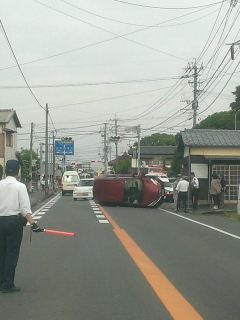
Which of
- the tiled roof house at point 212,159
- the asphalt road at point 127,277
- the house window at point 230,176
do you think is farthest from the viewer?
the house window at point 230,176

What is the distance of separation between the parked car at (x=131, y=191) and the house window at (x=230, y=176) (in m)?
4.50

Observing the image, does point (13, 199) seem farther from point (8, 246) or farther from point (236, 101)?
point (236, 101)

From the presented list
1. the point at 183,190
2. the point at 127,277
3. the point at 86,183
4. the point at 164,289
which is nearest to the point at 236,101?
the point at 86,183

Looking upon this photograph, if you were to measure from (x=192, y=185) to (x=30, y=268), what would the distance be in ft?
53.1

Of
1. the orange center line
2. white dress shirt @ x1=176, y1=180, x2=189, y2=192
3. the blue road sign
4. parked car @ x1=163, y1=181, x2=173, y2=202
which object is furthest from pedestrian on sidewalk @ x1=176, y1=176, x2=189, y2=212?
the blue road sign

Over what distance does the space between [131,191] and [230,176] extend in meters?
6.37

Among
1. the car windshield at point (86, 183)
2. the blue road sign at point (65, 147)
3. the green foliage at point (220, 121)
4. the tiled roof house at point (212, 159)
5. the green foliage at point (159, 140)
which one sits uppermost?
the green foliage at point (159, 140)

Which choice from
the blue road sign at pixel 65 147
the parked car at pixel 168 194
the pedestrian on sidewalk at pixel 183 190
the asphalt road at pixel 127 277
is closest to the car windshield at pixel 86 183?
the parked car at pixel 168 194

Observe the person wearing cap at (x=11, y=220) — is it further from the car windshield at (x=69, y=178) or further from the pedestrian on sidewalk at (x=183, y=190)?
the car windshield at (x=69, y=178)

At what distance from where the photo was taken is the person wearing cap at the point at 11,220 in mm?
6914

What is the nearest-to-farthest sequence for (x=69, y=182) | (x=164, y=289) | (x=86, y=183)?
1. (x=164, y=289)
2. (x=86, y=183)
3. (x=69, y=182)

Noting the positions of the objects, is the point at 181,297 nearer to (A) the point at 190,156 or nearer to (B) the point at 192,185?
(B) the point at 192,185

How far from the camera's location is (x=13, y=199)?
6.95 m

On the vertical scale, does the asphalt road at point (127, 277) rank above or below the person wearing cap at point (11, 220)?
below
